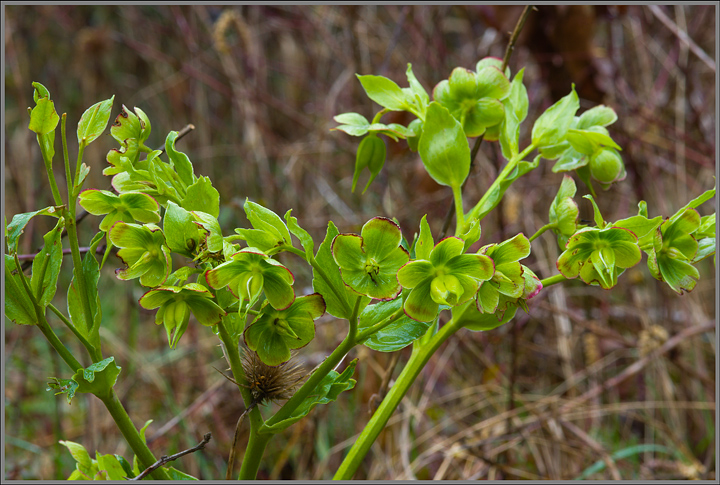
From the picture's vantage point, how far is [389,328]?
0.46 meters

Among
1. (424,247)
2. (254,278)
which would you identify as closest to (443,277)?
(424,247)

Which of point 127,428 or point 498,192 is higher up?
point 498,192

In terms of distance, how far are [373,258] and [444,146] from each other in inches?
6.0

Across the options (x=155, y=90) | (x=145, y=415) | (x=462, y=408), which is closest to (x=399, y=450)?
(x=462, y=408)

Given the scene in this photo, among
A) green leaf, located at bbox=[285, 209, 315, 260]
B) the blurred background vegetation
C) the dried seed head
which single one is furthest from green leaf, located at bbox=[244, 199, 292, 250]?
the blurred background vegetation

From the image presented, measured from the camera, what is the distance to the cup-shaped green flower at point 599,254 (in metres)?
0.42

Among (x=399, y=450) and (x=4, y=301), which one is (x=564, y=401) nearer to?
(x=399, y=450)

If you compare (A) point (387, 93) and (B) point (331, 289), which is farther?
(A) point (387, 93)

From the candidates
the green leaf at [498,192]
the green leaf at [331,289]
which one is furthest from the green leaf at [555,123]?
the green leaf at [331,289]

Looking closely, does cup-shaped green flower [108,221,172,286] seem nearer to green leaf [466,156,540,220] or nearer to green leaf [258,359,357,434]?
green leaf [258,359,357,434]

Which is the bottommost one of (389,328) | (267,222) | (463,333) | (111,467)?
(463,333)

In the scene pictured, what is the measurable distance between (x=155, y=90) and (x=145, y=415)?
4.41 feet

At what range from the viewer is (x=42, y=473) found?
4.56ft

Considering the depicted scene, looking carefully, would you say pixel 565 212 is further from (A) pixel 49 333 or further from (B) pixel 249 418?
(A) pixel 49 333
